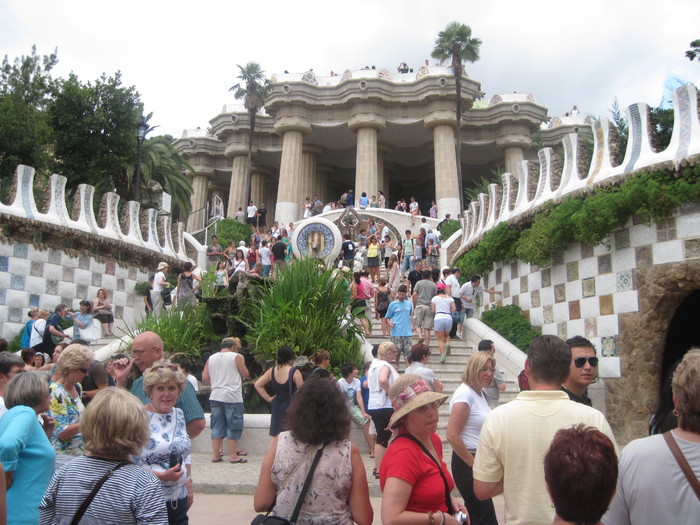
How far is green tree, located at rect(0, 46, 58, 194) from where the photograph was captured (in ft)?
→ 76.8

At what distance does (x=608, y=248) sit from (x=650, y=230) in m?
0.85

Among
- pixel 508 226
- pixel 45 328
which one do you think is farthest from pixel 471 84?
pixel 45 328

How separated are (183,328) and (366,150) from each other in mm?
24790

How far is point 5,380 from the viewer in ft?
14.0

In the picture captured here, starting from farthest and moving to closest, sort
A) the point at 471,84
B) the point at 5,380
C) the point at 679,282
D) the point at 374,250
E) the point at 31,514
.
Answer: the point at 471,84, the point at 374,250, the point at 679,282, the point at 5,380, the point at 31,514

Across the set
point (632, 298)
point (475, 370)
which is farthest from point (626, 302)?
point (475, 370)

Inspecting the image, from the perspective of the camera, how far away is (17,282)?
14953 mm

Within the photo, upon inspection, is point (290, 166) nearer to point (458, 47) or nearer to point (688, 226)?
point (458, 47)

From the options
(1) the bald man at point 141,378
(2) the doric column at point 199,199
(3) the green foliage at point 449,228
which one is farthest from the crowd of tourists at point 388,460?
(2) the doric column at point 199,199

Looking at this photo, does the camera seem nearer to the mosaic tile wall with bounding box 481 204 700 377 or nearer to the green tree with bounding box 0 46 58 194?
the mosaic tile wall with bounding box 481 204 700 377

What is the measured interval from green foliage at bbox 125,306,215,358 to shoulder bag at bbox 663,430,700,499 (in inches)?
385

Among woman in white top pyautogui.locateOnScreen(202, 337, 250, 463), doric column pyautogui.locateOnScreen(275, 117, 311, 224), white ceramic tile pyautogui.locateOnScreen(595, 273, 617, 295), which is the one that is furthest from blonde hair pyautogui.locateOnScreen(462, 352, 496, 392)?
doric column pyautogui.locateOnScreen(275, 117, 311, 224)

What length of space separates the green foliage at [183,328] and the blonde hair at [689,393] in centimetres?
977

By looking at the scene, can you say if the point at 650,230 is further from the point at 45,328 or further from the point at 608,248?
the point at 45,328
